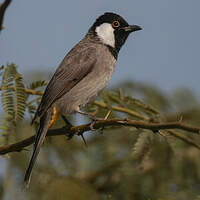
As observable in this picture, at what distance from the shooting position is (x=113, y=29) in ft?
13.9

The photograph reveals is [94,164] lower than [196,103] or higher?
lower

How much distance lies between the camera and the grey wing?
3352mm

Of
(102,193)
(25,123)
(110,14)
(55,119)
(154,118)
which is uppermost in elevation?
(110,14)

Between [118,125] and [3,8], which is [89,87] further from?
[3,8]

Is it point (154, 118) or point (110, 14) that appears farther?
point (110, 14)

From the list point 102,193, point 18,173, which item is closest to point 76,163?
point 102,193

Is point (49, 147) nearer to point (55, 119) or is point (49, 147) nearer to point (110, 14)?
point (55, 119)

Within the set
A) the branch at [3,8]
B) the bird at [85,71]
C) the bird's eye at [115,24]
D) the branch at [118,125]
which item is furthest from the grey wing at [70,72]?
the branch at [3,8]

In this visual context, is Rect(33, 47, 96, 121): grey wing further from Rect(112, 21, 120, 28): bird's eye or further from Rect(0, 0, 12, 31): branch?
Rect(0, 0, 12, 31): branch

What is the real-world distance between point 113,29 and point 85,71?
0.79 metres

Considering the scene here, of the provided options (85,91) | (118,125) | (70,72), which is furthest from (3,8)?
(70,72)

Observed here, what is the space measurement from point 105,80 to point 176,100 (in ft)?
4.24

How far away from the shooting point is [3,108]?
249cm

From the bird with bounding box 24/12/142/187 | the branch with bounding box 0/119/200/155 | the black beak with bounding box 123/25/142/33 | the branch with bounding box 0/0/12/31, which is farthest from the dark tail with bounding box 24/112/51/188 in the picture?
the black beak with bounding box 123/25/142/33
